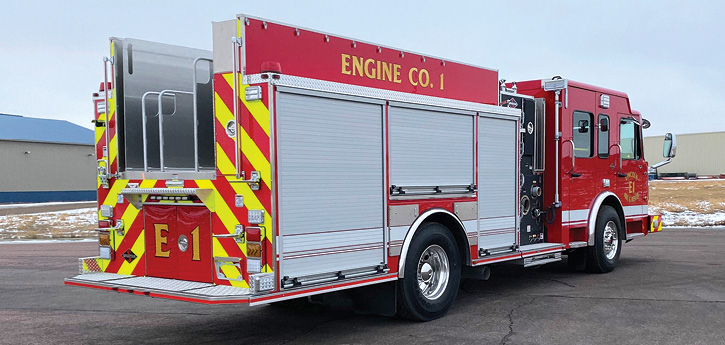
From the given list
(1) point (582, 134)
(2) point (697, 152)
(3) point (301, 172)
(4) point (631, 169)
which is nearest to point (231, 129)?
(3) point (301, 172)

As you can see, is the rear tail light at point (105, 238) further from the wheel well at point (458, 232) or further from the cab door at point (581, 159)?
the cab door at point (581, 159)

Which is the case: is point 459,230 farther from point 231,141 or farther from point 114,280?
point 114,280

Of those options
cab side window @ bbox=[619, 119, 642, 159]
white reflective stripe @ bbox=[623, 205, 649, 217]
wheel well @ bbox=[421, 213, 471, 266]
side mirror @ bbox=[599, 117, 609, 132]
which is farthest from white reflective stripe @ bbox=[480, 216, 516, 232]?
cab side window @ bbox=[619, 119, 642, 159]

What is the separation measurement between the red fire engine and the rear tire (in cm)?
150

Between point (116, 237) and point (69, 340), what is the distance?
3.54 ft

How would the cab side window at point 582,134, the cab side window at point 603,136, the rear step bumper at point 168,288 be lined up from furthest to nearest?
the cab side window at point 603,136 < the cab side window at point 582,134 < the rear step bumper at point 168,288

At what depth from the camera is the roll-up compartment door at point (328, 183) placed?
5496 millimetres

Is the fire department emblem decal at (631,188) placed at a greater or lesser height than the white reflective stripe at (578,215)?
greater

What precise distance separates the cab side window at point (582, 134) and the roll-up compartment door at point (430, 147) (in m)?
2.72

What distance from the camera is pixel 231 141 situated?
18.4ft

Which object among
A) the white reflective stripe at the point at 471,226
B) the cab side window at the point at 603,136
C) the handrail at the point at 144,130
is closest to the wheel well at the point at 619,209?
the cab side window at the point at 603,136

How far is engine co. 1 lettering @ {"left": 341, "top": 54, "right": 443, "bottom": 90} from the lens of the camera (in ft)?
21.0

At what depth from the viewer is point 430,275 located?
7.03 metres

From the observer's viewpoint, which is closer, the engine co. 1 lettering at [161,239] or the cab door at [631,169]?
the engine co. 1 lettering at [161,239]
